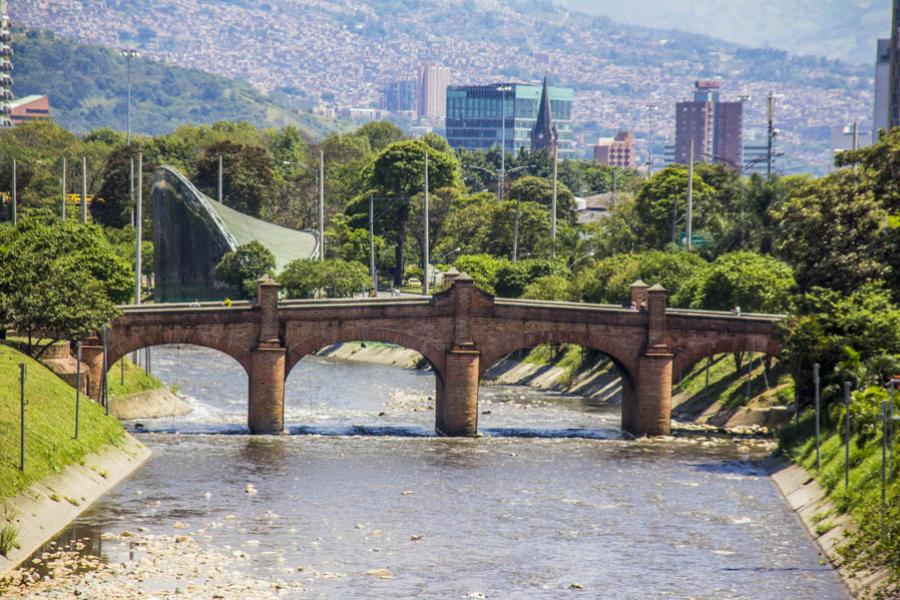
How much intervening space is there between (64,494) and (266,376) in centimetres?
2627

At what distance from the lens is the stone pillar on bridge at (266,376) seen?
95.6 m

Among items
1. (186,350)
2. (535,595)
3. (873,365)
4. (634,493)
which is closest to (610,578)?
(535,595)

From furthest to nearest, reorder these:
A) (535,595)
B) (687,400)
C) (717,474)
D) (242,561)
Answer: (687,400) → (717,474) → (242,561) → (535,595)

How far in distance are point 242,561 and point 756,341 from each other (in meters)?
46.1

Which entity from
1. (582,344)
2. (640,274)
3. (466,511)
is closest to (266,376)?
(582,344)

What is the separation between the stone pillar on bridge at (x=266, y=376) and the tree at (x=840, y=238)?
29701 millimetres

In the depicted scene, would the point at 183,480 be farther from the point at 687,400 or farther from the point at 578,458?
the point at 687,400

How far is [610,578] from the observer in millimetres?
60250

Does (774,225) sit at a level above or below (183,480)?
above

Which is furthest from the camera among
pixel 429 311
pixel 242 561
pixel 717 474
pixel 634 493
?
pixel 429 311

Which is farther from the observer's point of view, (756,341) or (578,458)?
(756,341)

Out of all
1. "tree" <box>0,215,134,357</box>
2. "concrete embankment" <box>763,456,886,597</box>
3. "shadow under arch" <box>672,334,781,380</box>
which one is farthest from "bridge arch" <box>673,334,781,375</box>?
"tree" <box>0,215,134,357</box>

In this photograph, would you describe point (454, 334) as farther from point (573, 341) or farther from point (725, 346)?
point (725, 346)

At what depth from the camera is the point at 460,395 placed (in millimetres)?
97312
